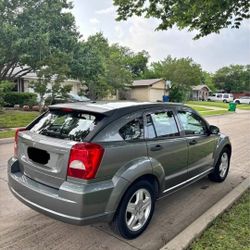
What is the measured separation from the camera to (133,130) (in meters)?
3.58

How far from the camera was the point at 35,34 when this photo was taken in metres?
17.8

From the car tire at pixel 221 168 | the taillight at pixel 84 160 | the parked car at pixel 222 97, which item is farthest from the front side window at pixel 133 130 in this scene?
the parked car at pixel 222 97

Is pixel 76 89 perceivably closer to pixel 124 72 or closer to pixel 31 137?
pixel 124 72

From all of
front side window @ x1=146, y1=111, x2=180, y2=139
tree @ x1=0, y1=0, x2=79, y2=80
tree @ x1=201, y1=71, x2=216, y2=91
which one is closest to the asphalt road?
front side window @ x1=146, y1=111, x2=180, y2=139

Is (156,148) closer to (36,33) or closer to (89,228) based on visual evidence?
(89,228)

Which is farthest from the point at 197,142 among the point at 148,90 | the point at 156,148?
the point at 148,90

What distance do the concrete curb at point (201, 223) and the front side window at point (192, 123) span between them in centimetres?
118

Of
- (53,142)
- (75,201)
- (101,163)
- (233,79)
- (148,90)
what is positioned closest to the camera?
(75,201)

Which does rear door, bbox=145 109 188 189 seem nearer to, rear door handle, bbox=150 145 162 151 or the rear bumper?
rear door handle, bbox=150 145 162 151

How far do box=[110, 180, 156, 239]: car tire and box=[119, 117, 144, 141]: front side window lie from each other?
56 cm

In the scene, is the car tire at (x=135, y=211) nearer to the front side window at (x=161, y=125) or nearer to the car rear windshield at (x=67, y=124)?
the front side window at (x=161, y=125)

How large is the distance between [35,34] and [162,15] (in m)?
12.9

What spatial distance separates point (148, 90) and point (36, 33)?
80.9 ft

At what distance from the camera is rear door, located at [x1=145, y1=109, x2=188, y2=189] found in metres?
3.78
